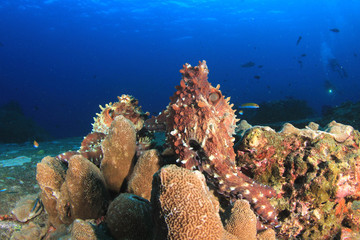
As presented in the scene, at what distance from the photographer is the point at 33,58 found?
108 metres

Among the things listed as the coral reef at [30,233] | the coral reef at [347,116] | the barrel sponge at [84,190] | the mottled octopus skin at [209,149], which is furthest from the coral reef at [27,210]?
the coral reef at [347,116]

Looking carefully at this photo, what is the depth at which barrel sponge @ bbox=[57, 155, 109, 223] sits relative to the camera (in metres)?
2.51

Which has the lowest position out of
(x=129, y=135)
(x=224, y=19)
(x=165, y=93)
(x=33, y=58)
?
(x=165, y=93)

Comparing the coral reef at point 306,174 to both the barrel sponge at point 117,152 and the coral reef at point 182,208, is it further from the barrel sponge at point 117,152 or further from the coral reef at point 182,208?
the barrel sponge at point 117,152

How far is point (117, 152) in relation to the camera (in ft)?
9.39

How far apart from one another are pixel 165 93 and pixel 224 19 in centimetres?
5695

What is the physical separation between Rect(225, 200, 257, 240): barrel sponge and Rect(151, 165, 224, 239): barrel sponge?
517 millimetres

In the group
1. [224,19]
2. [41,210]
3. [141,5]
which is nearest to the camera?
[41,210]

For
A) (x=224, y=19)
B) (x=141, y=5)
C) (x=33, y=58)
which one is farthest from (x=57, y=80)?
(x=224, y=19)

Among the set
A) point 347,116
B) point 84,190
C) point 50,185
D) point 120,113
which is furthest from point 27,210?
point 347,116

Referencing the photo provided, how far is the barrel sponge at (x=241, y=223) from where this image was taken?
194cm

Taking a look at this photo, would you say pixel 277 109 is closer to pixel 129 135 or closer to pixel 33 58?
pixel 129 135

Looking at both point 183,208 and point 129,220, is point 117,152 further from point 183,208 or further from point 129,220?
point 183,208

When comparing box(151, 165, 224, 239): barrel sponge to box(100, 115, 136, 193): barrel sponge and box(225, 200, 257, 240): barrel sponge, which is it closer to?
box(225, 200, 257, 240): barrel sponge
